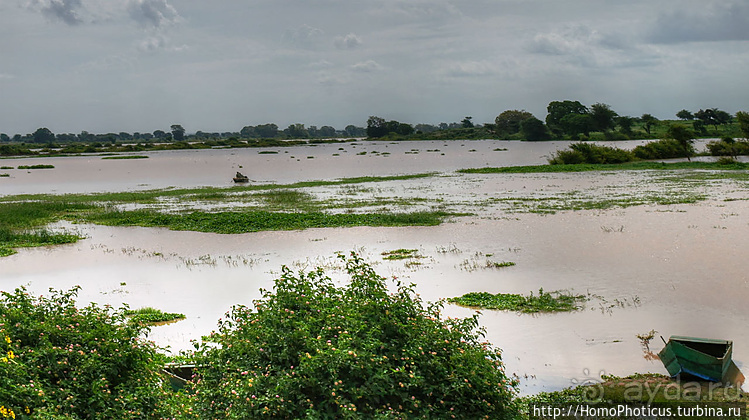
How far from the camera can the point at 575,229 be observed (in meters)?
22.2

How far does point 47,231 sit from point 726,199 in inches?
1150

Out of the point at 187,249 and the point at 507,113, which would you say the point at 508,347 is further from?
the point at 507,113

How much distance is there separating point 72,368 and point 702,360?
782 centimetres

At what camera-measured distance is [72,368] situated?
6512 mm

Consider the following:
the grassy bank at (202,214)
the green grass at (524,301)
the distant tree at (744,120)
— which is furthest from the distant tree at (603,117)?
the green grass at (524,301)

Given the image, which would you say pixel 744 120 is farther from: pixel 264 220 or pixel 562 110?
pixel 562 110

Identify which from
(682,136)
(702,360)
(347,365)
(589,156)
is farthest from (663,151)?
(347,365)

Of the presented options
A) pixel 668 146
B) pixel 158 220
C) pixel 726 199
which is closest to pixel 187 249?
pixel 158 220

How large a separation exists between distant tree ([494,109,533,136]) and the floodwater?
503 feet

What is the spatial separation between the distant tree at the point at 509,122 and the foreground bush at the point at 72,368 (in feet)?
558

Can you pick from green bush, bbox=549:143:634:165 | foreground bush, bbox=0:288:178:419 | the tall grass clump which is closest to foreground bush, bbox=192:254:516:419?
foreground bush, bbox=0:288:178:419

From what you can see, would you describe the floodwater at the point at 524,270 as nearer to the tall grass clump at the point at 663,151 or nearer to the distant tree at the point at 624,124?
the tall grass clump at the point at 663,151

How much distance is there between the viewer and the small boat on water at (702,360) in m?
8.53

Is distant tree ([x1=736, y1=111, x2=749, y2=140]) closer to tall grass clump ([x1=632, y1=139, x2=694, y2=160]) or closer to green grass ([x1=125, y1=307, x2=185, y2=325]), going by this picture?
tall grass clump ([x1=632, y1=139, x2=694, y2=160])
